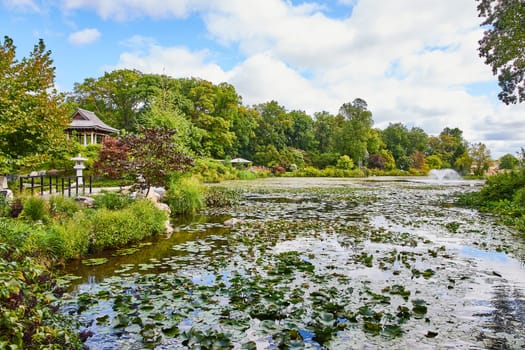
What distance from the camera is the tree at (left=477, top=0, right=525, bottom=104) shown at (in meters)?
12.6

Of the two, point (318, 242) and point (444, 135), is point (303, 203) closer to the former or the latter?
point (318, 242)

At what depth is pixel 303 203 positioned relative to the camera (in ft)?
52.7

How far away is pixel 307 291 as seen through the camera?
5113 millimetres

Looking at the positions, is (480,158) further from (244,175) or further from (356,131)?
(244,175)

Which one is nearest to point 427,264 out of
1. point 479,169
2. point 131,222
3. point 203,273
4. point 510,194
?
point 203,273

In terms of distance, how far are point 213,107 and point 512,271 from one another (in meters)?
37.7

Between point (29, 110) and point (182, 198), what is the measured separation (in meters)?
5.35

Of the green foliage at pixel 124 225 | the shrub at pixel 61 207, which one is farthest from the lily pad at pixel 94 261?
the shrub at pixel 61 207

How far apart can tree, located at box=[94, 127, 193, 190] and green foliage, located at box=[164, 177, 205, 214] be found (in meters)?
1.70

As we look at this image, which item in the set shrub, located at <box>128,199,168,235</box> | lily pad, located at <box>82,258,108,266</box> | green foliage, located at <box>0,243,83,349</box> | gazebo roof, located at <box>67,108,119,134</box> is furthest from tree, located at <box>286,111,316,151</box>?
green foliage, located at <box>0,243,83,349</box>

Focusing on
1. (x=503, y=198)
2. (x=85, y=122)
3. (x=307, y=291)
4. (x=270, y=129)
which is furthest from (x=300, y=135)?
(x=307, y=291)

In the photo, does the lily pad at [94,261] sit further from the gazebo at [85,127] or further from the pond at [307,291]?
the gazebo at [85,127]

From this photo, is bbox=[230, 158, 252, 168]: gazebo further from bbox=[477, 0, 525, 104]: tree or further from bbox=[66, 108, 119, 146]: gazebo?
bbox=[477, 0, 525, 104]: tree

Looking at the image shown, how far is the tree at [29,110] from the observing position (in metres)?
8.89
